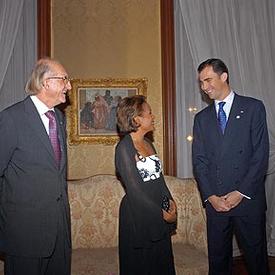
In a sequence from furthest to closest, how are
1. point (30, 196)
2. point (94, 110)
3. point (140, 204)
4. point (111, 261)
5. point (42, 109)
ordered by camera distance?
1. point (94, 110)
2. point (111, 261)
3. point (140, 204)
4. point (42, 109)
5. point (30, 196)

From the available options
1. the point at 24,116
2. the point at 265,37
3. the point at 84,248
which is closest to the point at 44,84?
the point at 24,116

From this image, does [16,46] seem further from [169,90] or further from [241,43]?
[241,43]

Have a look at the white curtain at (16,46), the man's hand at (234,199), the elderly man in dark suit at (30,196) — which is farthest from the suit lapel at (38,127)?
the white curtain at (16,46)

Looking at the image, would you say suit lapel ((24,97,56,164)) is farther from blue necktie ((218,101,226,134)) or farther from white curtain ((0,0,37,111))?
white curtain ((0,0,37,111))

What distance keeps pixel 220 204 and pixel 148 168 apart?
57 centimetres

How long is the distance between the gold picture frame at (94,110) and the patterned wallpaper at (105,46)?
0.26 feet

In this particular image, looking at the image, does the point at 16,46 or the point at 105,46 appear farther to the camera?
the point at 105,46

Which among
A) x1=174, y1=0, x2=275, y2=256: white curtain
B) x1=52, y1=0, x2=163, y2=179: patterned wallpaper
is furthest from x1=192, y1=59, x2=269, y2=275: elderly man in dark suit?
x1=52, y1=0, x2=163, y2=179: patterned wallpaper

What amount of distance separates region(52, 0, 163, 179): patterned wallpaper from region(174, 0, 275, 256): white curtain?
1.26ft

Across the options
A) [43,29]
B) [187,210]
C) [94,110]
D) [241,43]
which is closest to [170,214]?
[187,210]

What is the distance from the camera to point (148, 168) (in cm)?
295

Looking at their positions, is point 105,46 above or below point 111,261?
above

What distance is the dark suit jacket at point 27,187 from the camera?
2400mm

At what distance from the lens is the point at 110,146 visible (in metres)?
4.44
